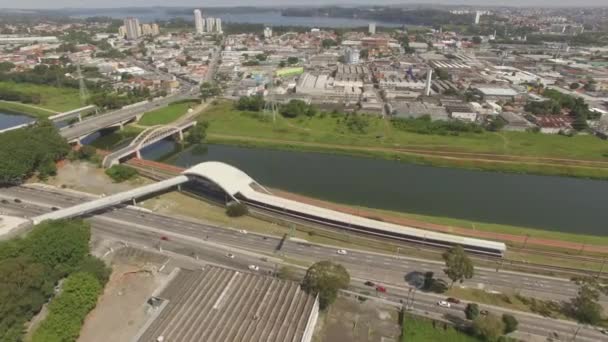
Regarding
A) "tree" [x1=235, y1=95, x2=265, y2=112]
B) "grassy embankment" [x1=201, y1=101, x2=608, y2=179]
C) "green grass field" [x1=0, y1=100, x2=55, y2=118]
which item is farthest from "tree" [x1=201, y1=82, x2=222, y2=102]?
"green grass field" [x1=0, y1=100, x2=55, y2=118]

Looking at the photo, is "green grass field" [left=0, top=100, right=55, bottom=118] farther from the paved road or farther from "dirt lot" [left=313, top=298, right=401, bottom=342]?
"dirt lot" [left=313, top=298, right=401, bottom=342]

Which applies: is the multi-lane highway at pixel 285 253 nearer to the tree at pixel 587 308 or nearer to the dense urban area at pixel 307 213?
Answer: the dense urban area at pixel 307 213

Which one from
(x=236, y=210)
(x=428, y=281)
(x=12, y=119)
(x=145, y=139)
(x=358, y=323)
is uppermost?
(x=145, y=139)

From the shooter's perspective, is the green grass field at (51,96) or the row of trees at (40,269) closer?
the row of trees at (40,269)

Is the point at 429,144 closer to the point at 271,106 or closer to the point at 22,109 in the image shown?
the point at 271,106

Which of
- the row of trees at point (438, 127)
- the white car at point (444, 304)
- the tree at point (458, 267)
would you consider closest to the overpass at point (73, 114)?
the row of trees at point (438, 127)

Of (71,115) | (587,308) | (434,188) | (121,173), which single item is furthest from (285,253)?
(71,115)
